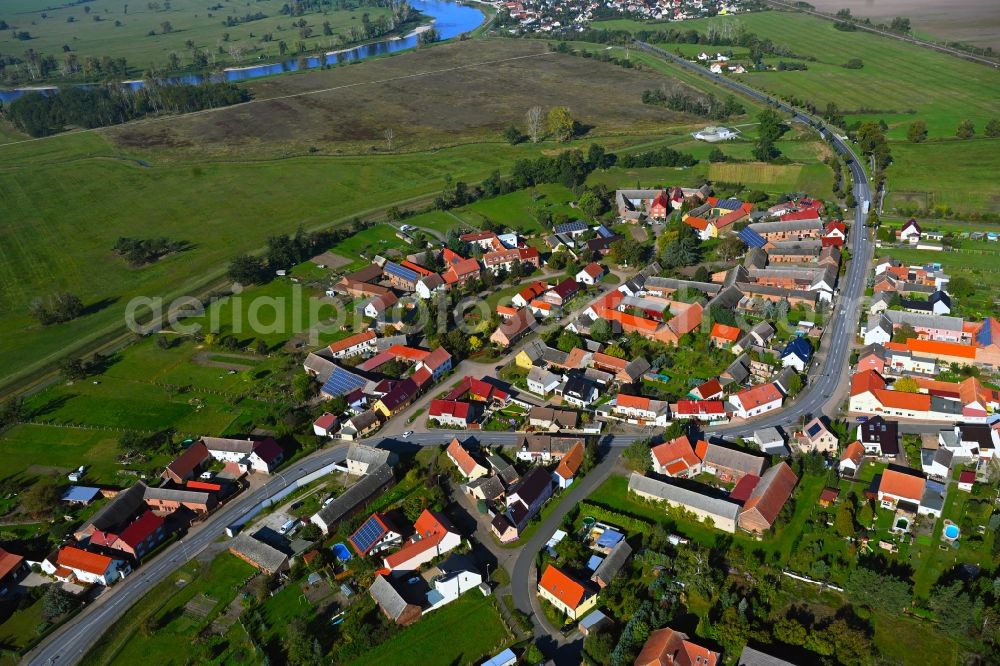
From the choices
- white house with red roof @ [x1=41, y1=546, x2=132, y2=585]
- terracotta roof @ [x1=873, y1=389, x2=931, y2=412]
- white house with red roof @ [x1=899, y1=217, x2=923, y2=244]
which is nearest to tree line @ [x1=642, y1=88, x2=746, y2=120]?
white house with red roof @ [x1=899, y1=217, x2=923, y2=244]

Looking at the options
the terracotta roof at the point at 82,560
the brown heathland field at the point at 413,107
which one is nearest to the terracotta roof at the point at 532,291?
the terracotta roof at the point at 82,560

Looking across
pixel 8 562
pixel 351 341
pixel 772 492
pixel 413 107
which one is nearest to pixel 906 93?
Answer: pixel 413 107

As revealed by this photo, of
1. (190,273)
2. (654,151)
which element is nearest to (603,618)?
(190,273)

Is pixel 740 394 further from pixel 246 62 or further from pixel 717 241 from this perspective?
pixel 246 62

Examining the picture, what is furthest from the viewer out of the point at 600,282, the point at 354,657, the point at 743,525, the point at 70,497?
the point at 600,282

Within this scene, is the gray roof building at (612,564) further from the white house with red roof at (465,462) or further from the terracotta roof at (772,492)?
the white house with red roof at (465,462)

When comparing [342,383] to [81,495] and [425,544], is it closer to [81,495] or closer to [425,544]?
[81,495]
